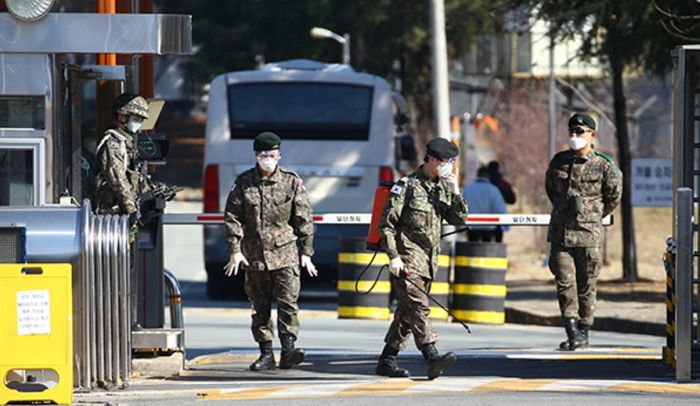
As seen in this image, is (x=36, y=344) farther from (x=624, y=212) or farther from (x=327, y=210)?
(x=624, y=212)

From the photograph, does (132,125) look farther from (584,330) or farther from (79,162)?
(584,330)

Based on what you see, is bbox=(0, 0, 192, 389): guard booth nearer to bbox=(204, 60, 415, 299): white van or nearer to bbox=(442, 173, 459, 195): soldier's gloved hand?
bbox=(442, 173, 459, 195): soldier's gloved hand

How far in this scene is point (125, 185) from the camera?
10.3 m

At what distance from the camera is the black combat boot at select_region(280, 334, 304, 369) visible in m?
10.9

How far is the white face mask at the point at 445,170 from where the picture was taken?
33.5 ft

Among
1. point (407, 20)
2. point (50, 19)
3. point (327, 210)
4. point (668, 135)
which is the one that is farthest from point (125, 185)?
point (668, 135)

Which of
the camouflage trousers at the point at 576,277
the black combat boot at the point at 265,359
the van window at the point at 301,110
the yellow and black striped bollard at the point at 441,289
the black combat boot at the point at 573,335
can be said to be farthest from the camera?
the van window at the point at 301,110

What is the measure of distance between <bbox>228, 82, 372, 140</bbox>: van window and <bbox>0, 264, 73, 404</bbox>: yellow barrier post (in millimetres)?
12060

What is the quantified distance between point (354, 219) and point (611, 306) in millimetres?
5249

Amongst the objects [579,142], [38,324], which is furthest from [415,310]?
[38,324]

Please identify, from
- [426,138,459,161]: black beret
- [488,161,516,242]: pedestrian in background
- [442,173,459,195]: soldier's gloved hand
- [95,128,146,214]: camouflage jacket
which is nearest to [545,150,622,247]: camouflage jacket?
[442,173,459,195]: soldier's gloved hand

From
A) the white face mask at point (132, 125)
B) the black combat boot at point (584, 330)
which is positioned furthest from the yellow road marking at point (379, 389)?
the black combat boot at point (584, 330)

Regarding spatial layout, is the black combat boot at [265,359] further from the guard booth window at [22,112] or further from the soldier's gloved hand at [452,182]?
the guard booth window at [22,112]

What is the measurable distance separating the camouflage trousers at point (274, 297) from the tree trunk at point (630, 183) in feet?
36.2
